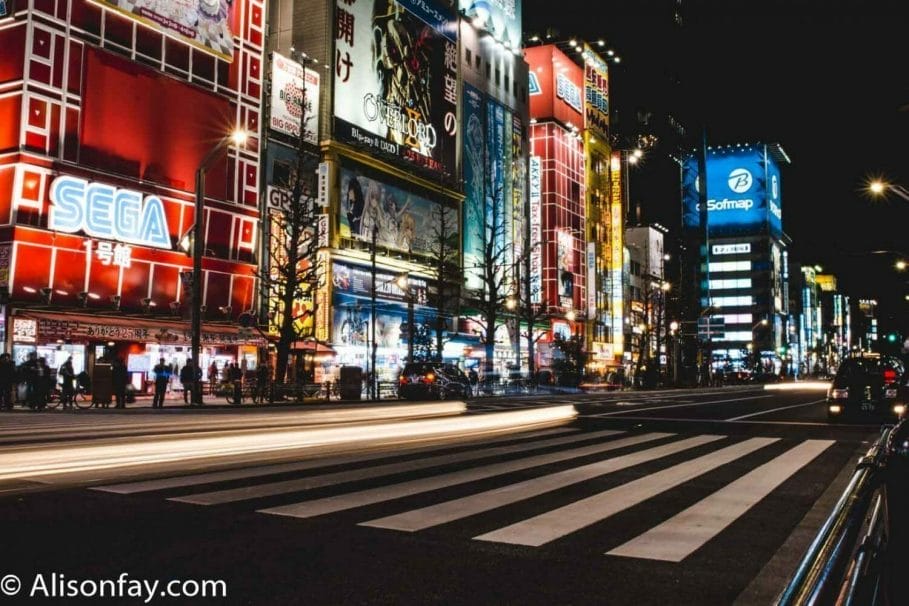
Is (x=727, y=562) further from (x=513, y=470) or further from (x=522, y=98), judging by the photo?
(x=522, y=98)

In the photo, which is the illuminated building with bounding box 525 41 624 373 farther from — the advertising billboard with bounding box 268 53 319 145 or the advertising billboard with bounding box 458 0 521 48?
the advertising billboard with bounding box 268 53 319 145

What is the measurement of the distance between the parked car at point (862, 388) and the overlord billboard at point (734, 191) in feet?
457

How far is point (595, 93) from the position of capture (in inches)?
3398

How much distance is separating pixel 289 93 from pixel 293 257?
13.9 meters

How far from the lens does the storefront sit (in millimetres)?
27766

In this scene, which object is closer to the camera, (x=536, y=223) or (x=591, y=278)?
(x=536, y=223)

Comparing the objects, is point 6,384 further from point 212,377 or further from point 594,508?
point 594,508

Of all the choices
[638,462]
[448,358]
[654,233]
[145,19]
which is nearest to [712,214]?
[654,233]

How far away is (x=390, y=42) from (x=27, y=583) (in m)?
52.3

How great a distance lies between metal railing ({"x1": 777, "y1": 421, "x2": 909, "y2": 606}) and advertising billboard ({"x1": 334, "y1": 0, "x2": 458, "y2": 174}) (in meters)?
45.3

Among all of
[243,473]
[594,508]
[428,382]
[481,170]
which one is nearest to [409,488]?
[594,508]

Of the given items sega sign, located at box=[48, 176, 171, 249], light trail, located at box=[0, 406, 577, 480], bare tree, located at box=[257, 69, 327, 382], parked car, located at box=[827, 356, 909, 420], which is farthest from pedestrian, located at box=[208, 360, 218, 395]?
parked car, located at box=[827, 356, 909, 420]

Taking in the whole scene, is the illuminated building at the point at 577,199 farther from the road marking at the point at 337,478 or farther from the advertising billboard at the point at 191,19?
the road marking at the point at 337,478

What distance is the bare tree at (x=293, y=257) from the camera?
33.3 meters
